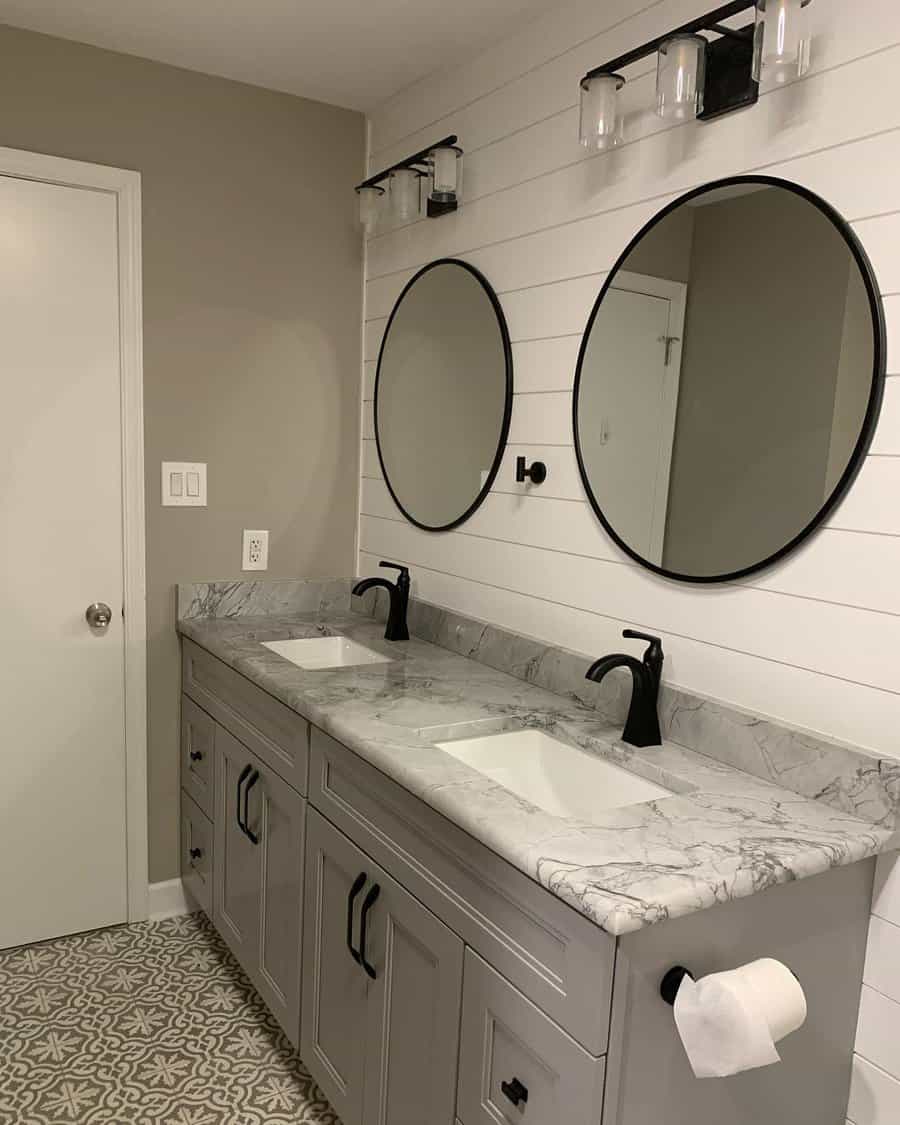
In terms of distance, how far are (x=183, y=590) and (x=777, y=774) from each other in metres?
1.76

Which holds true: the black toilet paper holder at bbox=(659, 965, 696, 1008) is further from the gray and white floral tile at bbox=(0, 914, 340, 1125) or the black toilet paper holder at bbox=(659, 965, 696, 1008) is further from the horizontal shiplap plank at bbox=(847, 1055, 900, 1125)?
the gray and white floral tile at bbox=(0, 914, 340, 1125)

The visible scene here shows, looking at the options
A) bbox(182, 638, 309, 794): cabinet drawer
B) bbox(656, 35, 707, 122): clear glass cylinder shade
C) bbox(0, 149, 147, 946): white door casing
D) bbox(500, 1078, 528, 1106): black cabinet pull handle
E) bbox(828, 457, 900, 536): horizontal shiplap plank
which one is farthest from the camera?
bbox(0, 149, 147, 946): white door casing

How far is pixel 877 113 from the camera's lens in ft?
4.51

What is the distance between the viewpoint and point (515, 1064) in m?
1.30

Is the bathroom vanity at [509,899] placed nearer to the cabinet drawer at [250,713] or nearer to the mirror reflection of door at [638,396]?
the cabinet drawer at [250,713]

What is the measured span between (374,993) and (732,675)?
2.91 feet

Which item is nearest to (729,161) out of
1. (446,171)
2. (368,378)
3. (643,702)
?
(446,171)

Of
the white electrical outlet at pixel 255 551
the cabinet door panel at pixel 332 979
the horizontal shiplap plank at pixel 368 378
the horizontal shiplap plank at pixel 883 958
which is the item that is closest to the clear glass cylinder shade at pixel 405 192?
the horizontal shiplap plank at pixel 368 378

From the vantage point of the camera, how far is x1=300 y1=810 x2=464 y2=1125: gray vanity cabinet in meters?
1.47

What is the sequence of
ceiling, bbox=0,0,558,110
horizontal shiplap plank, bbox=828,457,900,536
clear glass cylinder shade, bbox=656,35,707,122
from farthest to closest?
A: ceiling, bbox=0,0,558,110 → clear glass cylinder shade, bbox=656,35,707,122 → horizontal shiplap plank, bbox=828,457,900,536

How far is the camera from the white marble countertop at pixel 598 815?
3.83 feet

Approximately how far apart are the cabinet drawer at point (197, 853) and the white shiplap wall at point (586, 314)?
3.08 ft

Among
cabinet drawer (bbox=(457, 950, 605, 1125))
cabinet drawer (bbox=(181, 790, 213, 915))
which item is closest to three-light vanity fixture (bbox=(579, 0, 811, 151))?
cabinet drawer (bbox=(457, 950, 605, 1125))

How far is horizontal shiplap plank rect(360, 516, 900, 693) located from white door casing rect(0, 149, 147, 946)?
37.9 inches
